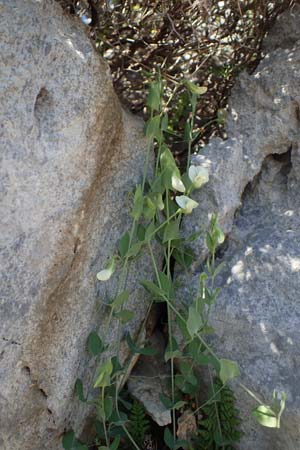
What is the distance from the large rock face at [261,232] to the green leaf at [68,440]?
442mm

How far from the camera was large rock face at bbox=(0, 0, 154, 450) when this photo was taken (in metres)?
1.58

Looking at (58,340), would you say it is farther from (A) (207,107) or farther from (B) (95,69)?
(A) (207,107)

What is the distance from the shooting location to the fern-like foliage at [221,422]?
1.73m

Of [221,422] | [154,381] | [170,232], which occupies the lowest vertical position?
[221,422]

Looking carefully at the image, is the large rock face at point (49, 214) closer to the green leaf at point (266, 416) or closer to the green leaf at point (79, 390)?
the green leaf at point (79, 390)

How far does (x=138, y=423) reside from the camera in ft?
5.82

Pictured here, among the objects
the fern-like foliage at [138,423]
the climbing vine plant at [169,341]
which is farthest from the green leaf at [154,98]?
the fern-like foliage at [138,423]

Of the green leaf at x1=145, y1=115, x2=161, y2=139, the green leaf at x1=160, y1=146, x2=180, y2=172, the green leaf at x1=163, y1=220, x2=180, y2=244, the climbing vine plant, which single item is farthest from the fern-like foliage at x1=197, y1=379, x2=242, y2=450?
the green leaf at x1=145, y1=115, x2=161, y2=139

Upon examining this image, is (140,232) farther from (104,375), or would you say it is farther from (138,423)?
(138,423)

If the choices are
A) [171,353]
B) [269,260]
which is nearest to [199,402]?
[171,353]

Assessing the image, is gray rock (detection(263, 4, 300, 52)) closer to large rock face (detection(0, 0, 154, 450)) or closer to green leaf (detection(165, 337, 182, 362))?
large rock face (detection(0, 0, 154, 450))

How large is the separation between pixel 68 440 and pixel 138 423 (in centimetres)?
21

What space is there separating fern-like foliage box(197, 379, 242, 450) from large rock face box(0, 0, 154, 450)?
0.33 meters

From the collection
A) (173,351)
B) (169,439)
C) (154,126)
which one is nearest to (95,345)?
(173,351)
